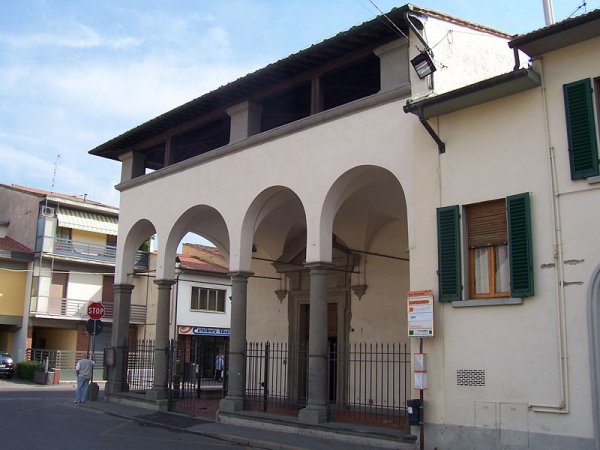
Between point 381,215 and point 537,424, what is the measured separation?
7.96 meters

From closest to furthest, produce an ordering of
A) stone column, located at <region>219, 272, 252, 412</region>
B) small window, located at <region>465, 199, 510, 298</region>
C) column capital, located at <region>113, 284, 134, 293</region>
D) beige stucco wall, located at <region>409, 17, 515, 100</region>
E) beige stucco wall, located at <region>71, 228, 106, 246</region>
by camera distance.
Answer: small window, located at <region>465, 199, 510, 298</region>, beige stucco wall, located at <region>409, 17, 515, 100</region>, stone column, located at <region>219, 272, 252, 412</region>, column capital, located at <region>113, 284, 134, 293</region>, beige stucco wall, located at <region>71, 228, 106, 246</region>

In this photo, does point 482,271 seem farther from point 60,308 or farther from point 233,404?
point 60,308

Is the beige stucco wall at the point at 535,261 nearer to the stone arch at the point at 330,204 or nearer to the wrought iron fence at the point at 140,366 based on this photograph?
the stone arch at the point at 330,204

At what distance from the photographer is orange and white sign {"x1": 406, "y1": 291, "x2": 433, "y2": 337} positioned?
10.5m

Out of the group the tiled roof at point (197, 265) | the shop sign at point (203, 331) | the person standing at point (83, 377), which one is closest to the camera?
the person standing at point (83, 377)

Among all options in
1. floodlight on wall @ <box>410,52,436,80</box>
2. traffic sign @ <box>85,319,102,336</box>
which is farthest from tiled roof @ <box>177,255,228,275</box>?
floodlight on wall @ <box>410,52,436,80</box>

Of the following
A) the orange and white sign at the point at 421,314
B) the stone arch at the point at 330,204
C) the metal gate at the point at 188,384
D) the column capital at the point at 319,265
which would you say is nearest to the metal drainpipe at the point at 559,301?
the orange and white sign at the point at 421,314

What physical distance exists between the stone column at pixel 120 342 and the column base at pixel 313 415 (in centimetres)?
778

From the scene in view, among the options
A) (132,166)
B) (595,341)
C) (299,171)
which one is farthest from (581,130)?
(132,166)

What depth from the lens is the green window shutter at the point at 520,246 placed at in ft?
31.2

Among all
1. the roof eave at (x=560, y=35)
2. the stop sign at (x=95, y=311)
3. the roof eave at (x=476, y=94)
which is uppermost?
the roof eave at (x=560, y=35)

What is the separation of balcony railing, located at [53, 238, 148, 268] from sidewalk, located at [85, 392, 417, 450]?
792 inches

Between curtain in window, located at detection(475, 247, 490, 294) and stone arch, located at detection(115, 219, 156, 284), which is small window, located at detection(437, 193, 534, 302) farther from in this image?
stone arch, located at detection(115, 219, 156, 284)

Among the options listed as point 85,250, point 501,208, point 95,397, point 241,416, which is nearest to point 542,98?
point 501,208
